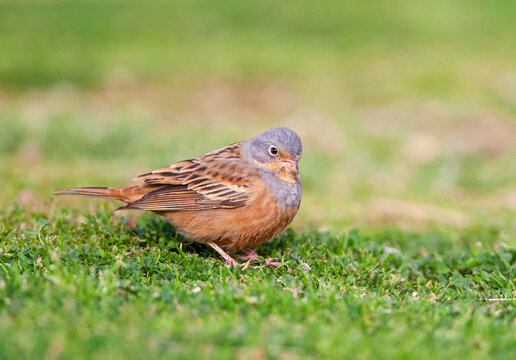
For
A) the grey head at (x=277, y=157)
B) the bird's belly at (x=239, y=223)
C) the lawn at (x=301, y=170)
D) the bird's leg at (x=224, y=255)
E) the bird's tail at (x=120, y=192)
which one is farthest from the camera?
the bird's tail at (x=120, y=192)

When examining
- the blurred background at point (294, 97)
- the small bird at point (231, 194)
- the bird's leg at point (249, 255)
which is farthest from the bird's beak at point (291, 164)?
the blurred background at point (294, 97)

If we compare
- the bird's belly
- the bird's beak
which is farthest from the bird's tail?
the bird's beak

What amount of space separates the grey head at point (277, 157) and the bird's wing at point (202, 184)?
0.12 metres

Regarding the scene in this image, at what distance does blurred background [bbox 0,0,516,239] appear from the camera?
1041 cm

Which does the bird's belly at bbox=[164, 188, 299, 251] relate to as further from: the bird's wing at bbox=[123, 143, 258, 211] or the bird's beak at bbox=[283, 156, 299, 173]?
the bird's beak at bbox=[283, 156, 299, 173]

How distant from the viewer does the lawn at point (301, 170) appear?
4.31 meters

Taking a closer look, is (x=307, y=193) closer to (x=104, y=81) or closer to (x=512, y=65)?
(x=104, y=81)

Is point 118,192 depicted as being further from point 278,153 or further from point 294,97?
point 294,97

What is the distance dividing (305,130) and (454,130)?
3307 millimetres

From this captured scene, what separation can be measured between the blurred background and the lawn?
0.23 ft

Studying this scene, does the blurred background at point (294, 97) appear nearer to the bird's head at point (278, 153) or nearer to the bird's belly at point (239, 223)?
the bird's head at point (278, 153)

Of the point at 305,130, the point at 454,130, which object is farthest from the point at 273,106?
the point at 454,130

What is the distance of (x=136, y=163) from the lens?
11.2 m

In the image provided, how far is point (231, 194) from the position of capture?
6.44m
